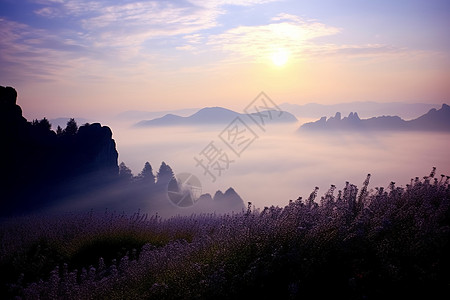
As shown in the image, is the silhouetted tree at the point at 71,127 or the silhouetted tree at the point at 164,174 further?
the silhouetted tree at the point at 164,174

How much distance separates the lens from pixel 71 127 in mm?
34562

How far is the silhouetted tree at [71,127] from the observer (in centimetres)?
3434

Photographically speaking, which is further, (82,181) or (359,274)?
(82,181)

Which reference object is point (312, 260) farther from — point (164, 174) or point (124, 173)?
point (164, 174)

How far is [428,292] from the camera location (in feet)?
9.85

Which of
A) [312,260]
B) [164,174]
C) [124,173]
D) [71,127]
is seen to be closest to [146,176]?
[124,173]

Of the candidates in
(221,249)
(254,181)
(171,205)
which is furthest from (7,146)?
(254,181)

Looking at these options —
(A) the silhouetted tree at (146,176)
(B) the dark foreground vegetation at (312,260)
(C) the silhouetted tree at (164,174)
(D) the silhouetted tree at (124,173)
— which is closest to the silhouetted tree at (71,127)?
(D) the silhouetted tree at (124,173)

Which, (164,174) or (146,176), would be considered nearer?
(146,176)

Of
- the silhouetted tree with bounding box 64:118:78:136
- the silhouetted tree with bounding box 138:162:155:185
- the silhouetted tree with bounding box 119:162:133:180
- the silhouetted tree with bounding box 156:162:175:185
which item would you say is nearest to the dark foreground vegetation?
the silhouetted tree with bounding box 64:118:78:136

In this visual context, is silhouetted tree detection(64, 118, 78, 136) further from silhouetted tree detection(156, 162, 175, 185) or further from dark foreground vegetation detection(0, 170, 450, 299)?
dark foreground vegetation detection(0, 170, 450, 299)

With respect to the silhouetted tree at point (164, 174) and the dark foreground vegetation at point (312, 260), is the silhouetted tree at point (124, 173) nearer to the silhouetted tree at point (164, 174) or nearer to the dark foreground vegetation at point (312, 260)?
the silhouetted tree at point (164, 174)

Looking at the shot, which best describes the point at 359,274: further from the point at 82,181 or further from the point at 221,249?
the point at 82,181

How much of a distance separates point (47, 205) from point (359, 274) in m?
30.3
